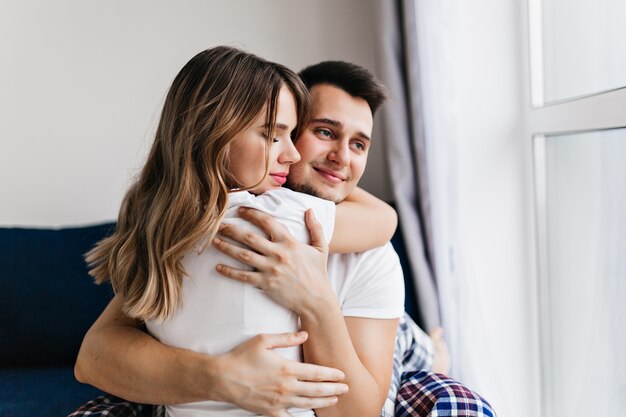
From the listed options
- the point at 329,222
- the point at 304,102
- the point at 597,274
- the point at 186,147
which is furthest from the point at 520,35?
the point at 186,147

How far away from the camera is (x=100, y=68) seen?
2.41 m

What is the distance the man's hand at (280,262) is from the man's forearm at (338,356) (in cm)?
3

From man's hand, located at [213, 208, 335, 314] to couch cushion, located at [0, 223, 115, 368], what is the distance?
3.40 feet

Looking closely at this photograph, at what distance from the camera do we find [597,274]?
5.96 ft

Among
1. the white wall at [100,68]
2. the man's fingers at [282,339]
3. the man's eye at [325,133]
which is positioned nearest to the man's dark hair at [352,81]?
the man's eye at [325,133]

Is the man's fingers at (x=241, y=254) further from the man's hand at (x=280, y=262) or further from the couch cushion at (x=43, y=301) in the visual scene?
the couch cushion at (x=43, y=301)

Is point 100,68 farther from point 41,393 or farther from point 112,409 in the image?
point 112,409

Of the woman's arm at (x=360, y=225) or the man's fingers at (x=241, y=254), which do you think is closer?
the man's fingers at (x=241, y=254)

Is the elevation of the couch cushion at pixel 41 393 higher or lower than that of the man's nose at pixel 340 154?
lower

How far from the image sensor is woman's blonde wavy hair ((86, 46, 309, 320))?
1.28 metres

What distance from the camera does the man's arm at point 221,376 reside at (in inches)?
48.3

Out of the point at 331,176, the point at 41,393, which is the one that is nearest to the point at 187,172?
the point at 331,176

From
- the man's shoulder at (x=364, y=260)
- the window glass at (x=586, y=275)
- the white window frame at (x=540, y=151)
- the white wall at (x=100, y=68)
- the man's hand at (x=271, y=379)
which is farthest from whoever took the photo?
the white wall at (x=100, y=68)

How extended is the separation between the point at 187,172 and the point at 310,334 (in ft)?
1.36
